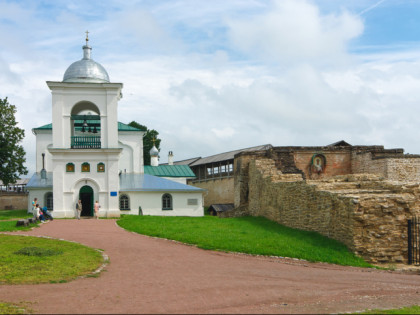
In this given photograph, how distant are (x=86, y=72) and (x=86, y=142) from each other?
5156 mm

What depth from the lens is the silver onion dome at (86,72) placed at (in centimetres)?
3503

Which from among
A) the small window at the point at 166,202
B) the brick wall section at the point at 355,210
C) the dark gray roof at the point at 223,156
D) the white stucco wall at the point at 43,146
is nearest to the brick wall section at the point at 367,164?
the brick wall section at the point at 355,210

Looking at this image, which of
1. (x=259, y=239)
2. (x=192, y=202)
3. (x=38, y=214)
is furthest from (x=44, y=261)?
(x=192, y=202)

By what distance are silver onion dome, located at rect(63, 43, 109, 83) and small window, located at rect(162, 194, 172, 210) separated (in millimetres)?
8898

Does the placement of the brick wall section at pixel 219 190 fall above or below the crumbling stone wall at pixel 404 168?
below

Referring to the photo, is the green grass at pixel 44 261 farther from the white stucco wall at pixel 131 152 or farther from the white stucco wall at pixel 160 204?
the white stucco wall at pixel 131 152

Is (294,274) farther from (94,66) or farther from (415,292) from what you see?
(94,66)

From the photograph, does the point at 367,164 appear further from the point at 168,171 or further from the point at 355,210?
the point at 168,171

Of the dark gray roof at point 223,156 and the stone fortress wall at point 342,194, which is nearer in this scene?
the stone fortress wall at point 342,194

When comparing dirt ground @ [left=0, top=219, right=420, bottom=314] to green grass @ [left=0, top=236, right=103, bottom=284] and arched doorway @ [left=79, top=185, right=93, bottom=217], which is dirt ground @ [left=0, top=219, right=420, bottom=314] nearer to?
green grass @ [left=0, top=236, right=103, bottom=284]

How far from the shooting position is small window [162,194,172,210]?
3631 centimetres

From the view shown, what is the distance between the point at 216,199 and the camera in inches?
2071

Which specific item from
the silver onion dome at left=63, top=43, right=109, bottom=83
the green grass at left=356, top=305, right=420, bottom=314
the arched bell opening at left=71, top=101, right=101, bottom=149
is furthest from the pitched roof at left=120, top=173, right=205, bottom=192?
the green grass at left=356, top=305, right=420, bottom=314

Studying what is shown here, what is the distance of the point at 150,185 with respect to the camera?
36625 millimetres
